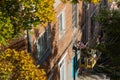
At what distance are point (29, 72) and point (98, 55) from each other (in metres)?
15.4

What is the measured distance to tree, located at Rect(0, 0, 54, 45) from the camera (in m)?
9.93

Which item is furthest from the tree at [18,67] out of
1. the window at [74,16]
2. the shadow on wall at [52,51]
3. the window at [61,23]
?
the window at [74,16]

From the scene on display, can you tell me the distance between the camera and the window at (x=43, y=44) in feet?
59.0

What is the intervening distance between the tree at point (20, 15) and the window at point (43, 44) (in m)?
7.20

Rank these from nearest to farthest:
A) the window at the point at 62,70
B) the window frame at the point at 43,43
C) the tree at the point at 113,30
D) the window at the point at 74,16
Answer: the window frame at the point at 43,43 → the tree at the point at 113,30 → the window at the point at 62,70 → the window at the point at 74,16

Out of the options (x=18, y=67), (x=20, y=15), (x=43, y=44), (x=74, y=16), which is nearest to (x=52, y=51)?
(x=43, y=44)

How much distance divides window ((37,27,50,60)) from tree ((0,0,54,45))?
284 inches

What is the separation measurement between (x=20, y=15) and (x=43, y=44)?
8.30 m

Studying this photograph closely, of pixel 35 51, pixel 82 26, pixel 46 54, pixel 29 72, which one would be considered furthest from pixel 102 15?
pixel 29 72

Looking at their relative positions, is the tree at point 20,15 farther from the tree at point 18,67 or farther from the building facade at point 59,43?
the building facade at point 59,43

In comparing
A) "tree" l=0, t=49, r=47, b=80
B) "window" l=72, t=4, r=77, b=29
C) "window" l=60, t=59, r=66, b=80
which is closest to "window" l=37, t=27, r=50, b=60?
"window" l=60, t=59, r=66, b=80

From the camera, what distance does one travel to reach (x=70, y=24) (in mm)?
23438

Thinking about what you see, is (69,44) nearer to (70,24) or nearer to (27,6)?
(70,24)

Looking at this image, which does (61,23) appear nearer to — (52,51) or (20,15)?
(52,51)
